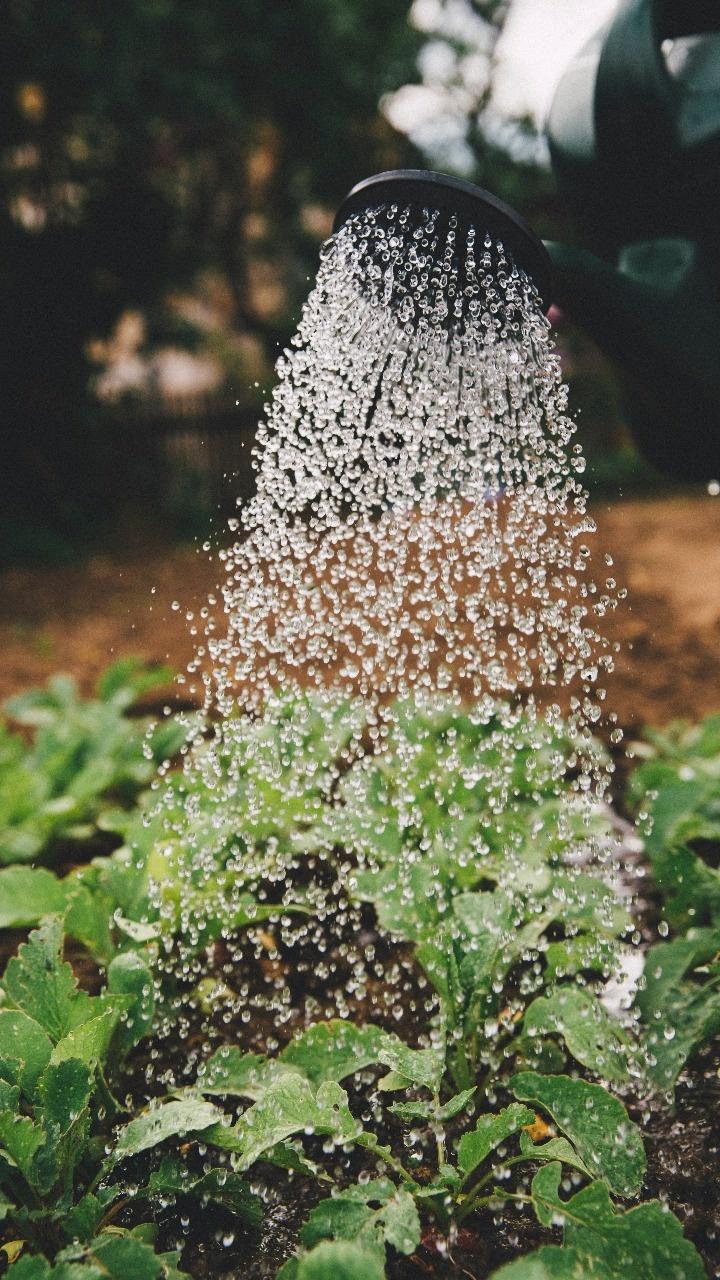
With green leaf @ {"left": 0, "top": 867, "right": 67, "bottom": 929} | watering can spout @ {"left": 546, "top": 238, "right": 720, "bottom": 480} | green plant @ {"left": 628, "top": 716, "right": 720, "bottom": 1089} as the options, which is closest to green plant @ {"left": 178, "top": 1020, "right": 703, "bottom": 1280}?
green plant @ {"left": 628, "top": 716, "right": 720, "bottom": 1089}

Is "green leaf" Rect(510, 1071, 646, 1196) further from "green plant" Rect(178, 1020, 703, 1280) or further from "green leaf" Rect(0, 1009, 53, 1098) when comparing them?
"green leaf" Rect(0, 1009, 53, 1098)

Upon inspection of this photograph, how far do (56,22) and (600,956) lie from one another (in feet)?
27.0

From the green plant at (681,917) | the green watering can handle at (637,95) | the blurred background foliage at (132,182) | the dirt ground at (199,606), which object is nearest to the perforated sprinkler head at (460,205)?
the green watering can handle at (637,95)

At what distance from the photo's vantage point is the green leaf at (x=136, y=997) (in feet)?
4.99

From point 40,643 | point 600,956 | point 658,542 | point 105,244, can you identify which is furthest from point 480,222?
point 105,244

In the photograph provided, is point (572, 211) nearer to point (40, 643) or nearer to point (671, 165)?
point (671, 165)

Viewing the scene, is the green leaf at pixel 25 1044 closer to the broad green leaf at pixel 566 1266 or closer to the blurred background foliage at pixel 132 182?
the broad green leaf at pixel 566 1266

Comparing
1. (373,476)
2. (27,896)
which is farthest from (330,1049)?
(373,476)

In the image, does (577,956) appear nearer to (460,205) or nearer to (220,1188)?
(220,1188)

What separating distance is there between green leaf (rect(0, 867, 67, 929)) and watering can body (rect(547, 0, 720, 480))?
1441mm

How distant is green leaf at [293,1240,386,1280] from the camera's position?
0.95m

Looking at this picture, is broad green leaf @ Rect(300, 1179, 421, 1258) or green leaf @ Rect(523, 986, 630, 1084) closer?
broad green leaf @ Rect(300, 1179, 421, 1258)

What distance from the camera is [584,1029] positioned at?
1464 mm

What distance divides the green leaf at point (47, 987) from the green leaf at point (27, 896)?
0.23m
